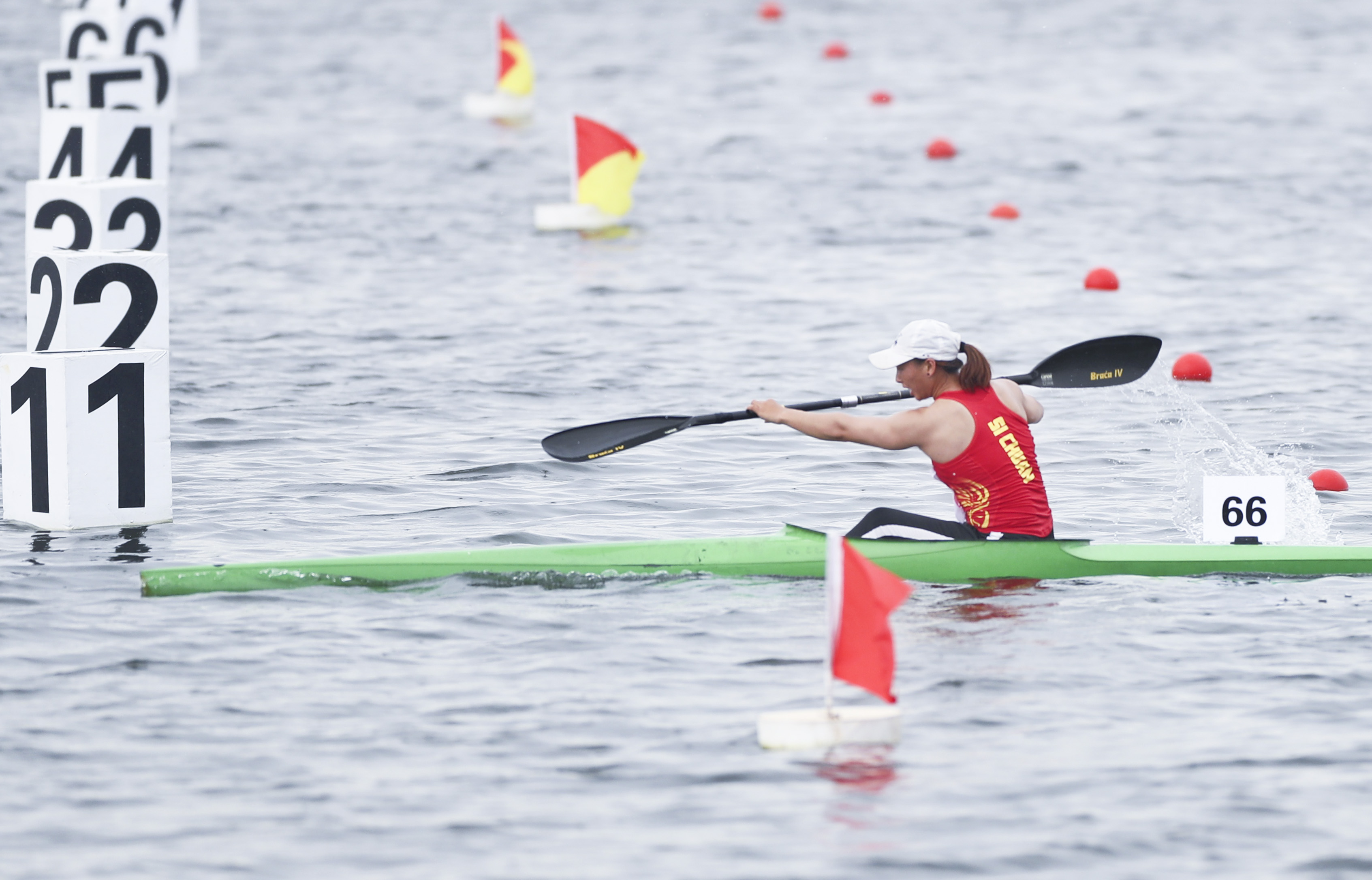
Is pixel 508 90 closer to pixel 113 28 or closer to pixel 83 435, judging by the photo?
pixel 113 28

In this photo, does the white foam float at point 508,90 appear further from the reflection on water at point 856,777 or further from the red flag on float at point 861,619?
the red flag on float at point 861,619

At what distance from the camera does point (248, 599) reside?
8930 millimetres

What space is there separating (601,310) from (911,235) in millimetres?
4580

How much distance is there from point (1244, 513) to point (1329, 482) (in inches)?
83.2

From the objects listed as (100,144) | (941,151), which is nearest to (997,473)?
(100,144)

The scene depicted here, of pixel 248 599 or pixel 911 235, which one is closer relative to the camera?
pixel 248 599

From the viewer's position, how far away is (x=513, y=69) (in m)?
28.6

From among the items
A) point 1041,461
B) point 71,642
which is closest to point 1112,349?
point 1041,461

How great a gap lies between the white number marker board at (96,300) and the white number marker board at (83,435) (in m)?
0.18

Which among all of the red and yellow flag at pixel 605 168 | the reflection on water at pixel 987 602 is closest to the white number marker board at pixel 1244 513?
the reflection on water at pixel 987 602

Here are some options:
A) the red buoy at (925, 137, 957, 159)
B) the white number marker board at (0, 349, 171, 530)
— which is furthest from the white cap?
the red buoy at (925, 137, 957, 159)

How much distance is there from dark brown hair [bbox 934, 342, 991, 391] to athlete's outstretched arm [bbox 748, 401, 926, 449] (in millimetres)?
232

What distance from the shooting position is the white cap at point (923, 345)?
29.0 ft

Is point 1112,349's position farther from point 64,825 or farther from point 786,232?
point 786,232
